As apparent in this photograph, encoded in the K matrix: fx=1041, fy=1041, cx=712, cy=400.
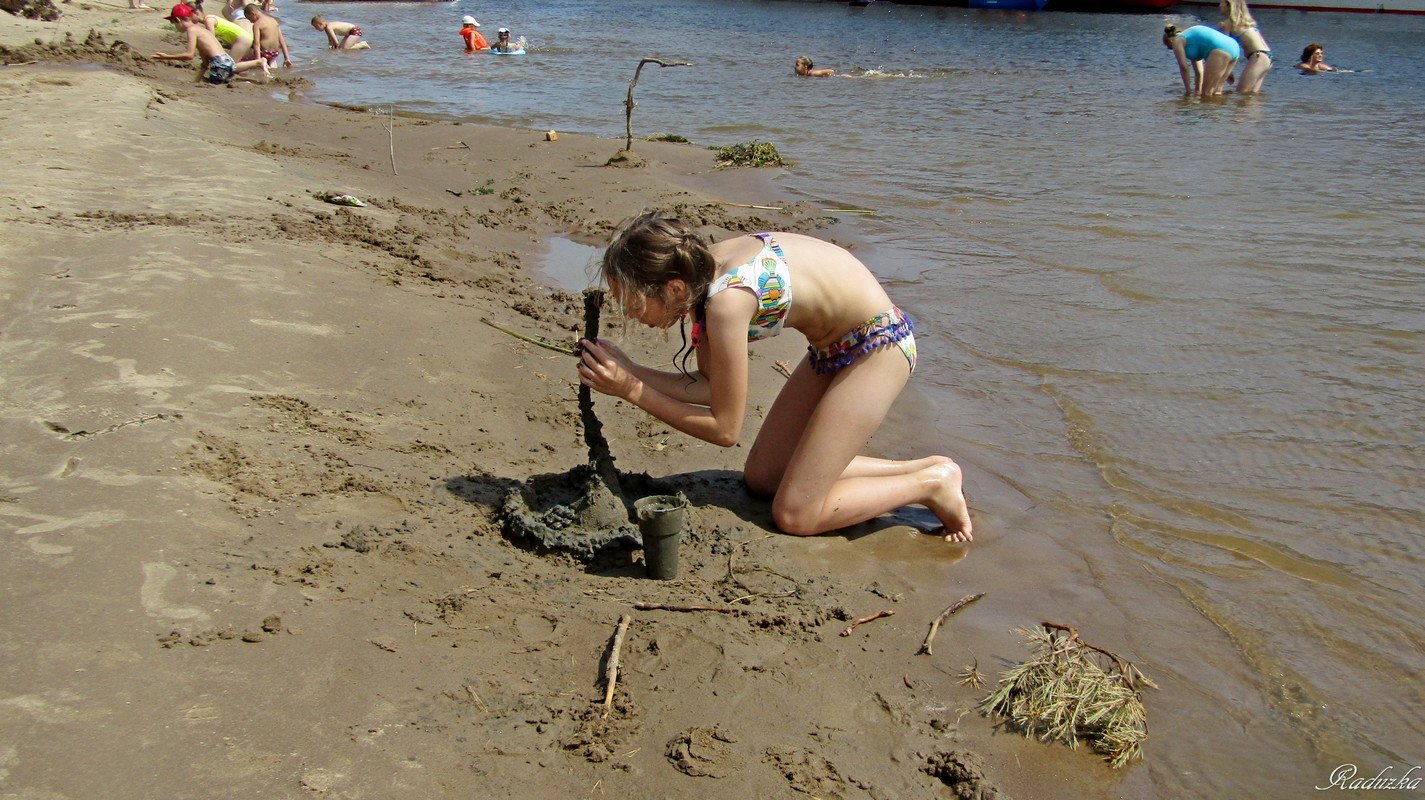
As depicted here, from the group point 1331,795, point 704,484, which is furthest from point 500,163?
point 1331,795

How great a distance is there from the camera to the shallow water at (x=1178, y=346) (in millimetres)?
3227

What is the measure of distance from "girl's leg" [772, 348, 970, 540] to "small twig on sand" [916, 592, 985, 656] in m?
0.48

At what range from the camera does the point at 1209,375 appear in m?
5.35

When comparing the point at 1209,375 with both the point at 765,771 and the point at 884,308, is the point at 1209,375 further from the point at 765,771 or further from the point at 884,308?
the point at 765,771

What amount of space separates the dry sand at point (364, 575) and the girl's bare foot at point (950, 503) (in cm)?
12

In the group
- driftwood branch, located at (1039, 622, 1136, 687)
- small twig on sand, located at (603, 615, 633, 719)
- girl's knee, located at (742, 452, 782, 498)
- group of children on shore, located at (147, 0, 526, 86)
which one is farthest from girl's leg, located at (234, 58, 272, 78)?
driftwood branch, located at (1039, 622, 1136, 687)

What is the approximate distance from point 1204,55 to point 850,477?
14.6 meters

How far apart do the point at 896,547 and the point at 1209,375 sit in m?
2.48

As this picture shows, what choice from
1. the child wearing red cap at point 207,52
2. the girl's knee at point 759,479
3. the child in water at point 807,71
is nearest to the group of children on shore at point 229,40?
the child wearing red cap at point 207,52

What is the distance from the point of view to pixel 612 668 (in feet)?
8.88

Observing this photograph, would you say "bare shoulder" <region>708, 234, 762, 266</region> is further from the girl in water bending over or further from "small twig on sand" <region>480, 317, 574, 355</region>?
the girl in water bending over

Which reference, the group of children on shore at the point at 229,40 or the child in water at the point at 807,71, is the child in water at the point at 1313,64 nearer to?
the child in water at the point at 807,71

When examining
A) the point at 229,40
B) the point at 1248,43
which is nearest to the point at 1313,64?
the point at 1248,43

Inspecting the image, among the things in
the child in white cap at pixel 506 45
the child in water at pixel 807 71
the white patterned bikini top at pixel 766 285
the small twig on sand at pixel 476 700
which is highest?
the child in white cap at pixel 506 45
